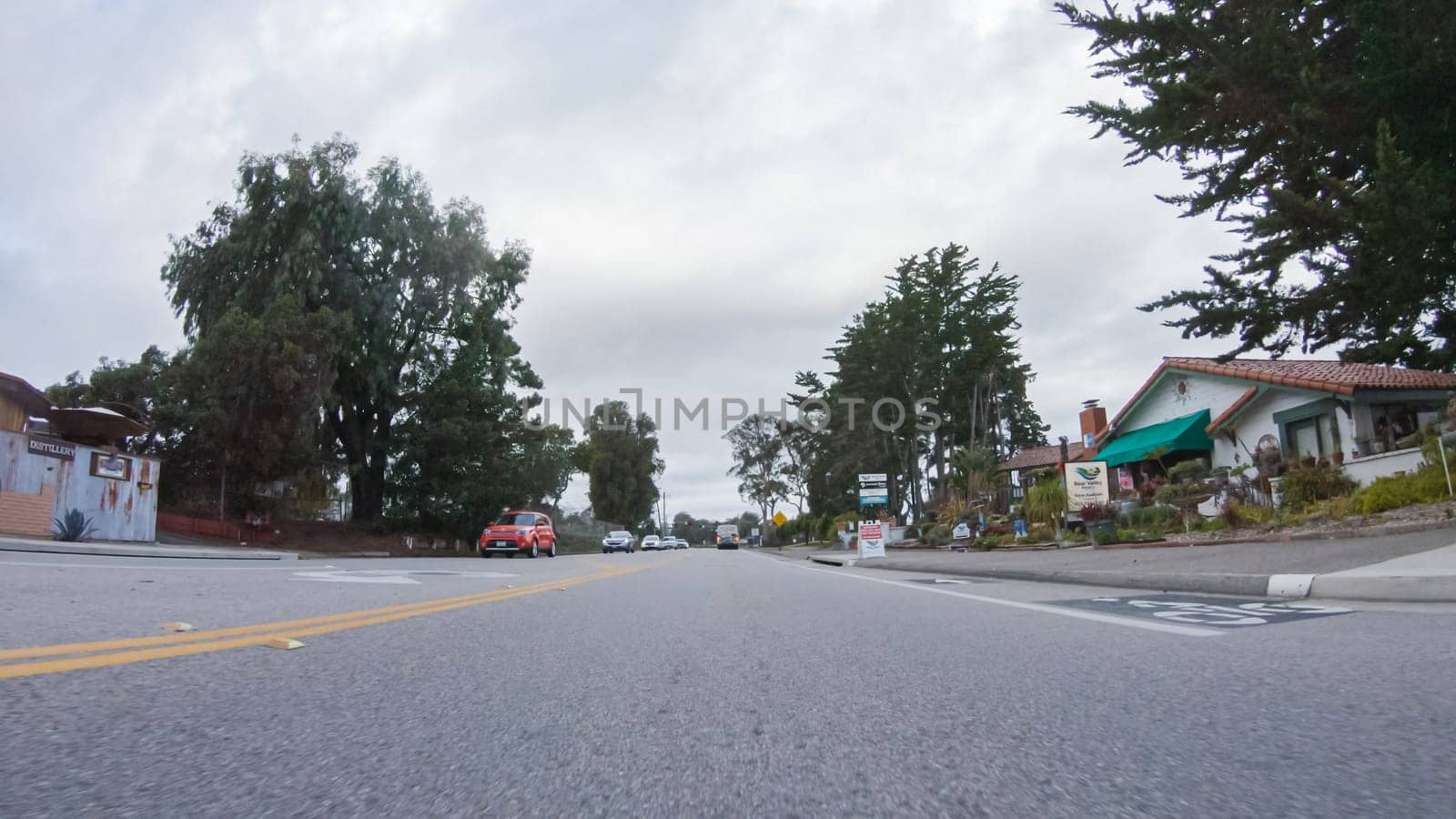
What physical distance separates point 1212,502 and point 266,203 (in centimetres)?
3220

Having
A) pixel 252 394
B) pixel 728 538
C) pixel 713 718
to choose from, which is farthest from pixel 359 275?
pixel 728 538

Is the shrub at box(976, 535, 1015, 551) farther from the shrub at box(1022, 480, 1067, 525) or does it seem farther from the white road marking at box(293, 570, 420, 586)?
the white road marking at box(293, 570, 420, 586)

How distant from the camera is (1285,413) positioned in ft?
66.4

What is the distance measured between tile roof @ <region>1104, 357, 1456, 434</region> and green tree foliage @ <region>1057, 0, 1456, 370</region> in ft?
15.7

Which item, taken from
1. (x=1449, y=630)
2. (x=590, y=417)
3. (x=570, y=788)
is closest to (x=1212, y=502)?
(x=1449, y=630)

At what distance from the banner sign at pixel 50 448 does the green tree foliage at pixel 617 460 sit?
189 ft

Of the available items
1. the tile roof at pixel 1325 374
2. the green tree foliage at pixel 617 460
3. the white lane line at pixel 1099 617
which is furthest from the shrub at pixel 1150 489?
the green tree foliage at pixel 617 460

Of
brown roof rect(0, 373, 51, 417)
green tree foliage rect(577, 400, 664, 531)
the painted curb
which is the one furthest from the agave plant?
green tree foliage rect(577, 400, 664, 531)

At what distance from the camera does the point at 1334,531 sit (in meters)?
10.1

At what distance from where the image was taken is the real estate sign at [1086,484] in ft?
60.3

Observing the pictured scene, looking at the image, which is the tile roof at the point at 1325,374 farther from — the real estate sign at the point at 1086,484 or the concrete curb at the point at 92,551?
the concrete curb at the point at 92,551

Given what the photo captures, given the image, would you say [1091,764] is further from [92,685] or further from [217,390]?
[217,390]

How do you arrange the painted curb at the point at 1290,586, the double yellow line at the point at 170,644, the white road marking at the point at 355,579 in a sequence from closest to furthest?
the double yellow line at the point at 170,644, the painted curb at the point at 1290,586, the white road marking at the point at 355,579

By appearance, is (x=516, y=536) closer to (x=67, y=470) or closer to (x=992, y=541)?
(x=67, y=470)
